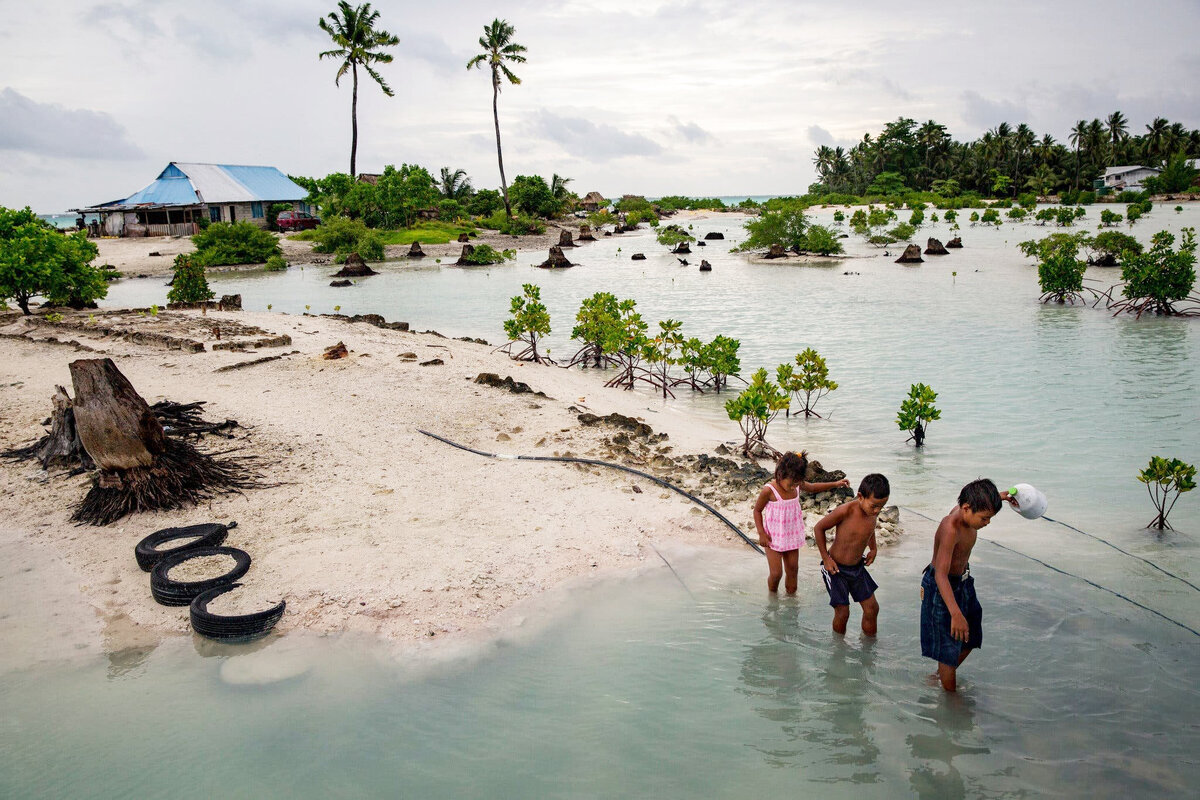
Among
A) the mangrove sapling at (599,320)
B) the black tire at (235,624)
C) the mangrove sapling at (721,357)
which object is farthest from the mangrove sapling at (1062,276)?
the black tire at (235,624)

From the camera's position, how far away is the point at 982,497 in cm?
402

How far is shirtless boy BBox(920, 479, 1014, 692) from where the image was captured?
4051mm

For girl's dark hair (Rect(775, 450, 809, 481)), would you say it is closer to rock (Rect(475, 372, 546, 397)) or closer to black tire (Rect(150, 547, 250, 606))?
black tire (Rect(150, 547, 250, 606))

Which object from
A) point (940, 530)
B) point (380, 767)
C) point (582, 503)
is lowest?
point (380, 767)

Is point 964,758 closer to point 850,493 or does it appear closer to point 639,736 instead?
point 639,736

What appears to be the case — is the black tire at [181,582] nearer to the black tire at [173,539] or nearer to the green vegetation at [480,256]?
the black tire at [173,539]

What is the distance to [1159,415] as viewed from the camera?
38.6ft

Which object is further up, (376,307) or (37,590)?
(376,307)

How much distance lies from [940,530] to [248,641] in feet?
14.9

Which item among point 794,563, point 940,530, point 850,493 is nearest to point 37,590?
point 794,563

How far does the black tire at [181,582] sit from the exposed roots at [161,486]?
1.33 m

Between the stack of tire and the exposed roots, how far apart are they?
1.92ft

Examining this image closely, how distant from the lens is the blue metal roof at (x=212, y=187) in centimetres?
4753

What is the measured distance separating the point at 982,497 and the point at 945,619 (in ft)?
2.70
